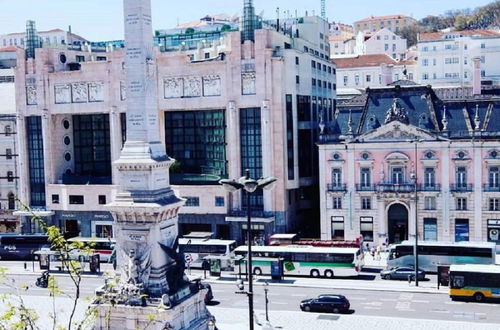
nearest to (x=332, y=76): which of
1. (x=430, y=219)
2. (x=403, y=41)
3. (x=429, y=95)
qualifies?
(x=429, y=95)

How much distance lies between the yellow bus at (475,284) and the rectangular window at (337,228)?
64.3ft

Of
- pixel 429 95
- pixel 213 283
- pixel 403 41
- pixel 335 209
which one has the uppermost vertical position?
pixel 403 41

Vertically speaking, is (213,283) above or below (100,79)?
below

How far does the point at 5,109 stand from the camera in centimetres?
8412

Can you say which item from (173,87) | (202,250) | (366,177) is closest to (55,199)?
(173,87)

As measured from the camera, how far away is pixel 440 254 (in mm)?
54938

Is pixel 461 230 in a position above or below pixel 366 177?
below

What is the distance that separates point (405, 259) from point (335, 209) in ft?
39.7

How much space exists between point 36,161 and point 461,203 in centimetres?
4647

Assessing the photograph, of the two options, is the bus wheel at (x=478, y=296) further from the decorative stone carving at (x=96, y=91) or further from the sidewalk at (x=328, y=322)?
the decorative stone carving at (x=96, y=91)

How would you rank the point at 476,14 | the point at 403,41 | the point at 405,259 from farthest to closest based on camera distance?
1. the point at 476,14
2. the point at 403,41
3. the point at 405,259

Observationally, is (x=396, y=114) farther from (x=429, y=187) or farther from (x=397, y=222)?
(x=397, y=222)

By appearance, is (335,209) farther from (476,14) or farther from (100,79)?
(476,14)

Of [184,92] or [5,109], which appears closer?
[184,92]
